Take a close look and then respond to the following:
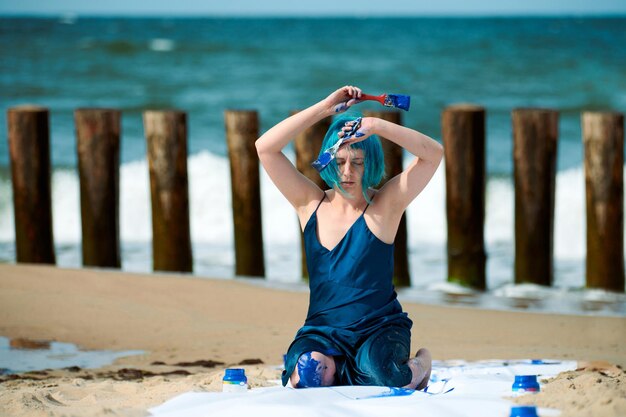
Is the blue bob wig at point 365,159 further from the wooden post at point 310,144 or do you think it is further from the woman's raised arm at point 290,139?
the wooden post at point 310,144

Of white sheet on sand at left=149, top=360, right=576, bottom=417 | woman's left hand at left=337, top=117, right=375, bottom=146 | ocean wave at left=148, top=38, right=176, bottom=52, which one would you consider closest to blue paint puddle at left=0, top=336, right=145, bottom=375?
white sheet on sand at left=149, top=360, right=576, bottom=417

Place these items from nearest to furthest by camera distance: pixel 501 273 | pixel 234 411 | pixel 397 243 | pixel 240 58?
1. pixel 234 411
2. pixel 397 243
3. pixel 501 273
4. pixel 240 58

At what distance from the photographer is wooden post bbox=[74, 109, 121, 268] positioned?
8.53 metres

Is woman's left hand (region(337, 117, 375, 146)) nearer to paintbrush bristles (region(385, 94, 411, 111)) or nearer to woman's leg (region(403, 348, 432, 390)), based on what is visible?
paintbrush bristles (region(385, 94, 411, 111))

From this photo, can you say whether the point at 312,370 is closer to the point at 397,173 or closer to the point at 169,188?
the point at 397,173

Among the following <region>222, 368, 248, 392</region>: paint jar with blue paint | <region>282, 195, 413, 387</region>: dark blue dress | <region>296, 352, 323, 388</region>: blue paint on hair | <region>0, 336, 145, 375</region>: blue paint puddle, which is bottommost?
<region>0, 336, 145, 375</region>: blue paint puddle

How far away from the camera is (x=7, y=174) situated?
13922 millimetres

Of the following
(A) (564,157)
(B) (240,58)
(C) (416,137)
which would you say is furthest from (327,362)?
(B) (240,58)

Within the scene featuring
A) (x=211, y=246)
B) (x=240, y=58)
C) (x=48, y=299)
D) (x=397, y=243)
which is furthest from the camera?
(x=240, y=58)

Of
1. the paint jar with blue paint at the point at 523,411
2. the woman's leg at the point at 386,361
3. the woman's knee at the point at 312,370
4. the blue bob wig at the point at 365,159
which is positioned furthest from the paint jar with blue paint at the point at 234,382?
the paint jar with blue paint at the point at 523,411

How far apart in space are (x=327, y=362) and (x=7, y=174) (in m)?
10.3

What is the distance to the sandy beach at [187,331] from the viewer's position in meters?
5.11

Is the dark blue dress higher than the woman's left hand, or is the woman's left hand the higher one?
the woman's left hand

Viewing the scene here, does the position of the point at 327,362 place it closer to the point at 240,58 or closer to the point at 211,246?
the point at 211,246
